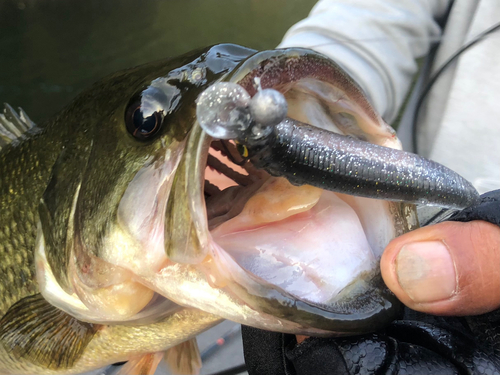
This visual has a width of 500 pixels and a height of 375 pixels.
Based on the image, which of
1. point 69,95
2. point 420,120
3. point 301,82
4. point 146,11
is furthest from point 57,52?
point 301,82

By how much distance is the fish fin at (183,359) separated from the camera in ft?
3.71

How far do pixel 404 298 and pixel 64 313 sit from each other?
0.74 meters

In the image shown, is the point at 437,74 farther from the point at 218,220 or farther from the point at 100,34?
the point at 100,34

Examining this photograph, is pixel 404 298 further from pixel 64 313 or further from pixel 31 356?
pixel 31 356

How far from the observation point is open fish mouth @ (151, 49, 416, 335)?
0.51 metres

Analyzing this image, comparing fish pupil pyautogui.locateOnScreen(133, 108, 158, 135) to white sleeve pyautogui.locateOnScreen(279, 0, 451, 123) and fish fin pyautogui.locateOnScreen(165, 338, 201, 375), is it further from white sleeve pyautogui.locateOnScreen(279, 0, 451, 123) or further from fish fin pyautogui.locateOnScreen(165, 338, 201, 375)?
white sleeve pyautogui.locateOnScreen(279, 0, 451, 123)

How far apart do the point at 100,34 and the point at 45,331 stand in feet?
29.4

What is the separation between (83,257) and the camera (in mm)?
676

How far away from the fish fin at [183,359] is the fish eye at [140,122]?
73cm

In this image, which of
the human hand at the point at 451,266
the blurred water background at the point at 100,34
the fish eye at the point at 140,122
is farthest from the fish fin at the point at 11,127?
the blurred water background at the point at 100,34

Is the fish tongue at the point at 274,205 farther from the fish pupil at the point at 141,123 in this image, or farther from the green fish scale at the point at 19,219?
the green fish scale at the point at 19,219

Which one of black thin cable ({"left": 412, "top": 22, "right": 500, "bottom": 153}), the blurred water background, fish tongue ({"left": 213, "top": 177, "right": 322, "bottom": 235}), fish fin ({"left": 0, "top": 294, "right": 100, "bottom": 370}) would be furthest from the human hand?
the blurred water background

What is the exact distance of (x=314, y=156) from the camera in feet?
1.59

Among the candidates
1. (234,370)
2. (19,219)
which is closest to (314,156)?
(19,219)
